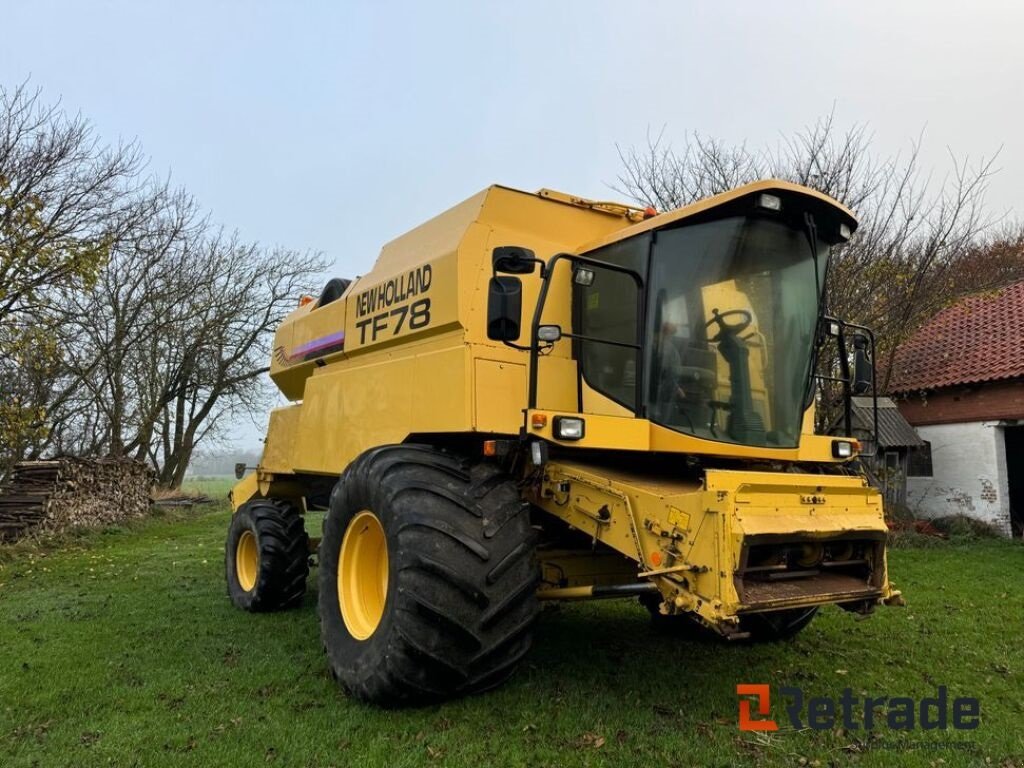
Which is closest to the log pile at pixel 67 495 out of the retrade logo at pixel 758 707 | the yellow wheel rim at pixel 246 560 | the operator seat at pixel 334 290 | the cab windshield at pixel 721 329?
the yellow wheel rim at pixel 246 560

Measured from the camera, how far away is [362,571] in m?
4.68

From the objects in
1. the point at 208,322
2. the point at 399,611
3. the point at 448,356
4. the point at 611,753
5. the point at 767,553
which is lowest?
the point at 611,753

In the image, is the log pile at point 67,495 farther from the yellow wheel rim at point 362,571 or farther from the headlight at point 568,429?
the headlight at point 568,429

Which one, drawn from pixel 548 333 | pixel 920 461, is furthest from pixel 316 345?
pixel 920 461

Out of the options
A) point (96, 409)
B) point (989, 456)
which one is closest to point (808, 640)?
point (989, 456)

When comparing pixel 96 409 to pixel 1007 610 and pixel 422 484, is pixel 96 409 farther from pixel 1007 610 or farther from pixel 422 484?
pixel 1007 610

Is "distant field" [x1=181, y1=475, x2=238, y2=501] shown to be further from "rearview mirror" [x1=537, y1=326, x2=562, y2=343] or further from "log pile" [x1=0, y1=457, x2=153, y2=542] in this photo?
"rearview mirror" [x1=537, y1=326, x2=562, y2=343]

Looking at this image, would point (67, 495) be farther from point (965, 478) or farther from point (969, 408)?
point (969, 408)

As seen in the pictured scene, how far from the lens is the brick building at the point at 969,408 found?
13.8m

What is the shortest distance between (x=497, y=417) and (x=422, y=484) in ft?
2.20

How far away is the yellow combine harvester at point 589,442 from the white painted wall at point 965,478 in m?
10.7

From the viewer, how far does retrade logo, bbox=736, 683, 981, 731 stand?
3.90 metres

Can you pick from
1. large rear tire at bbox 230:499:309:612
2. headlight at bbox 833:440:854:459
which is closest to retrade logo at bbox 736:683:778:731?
headlight at bbox 833:440:854:459

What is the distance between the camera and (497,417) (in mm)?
4367
